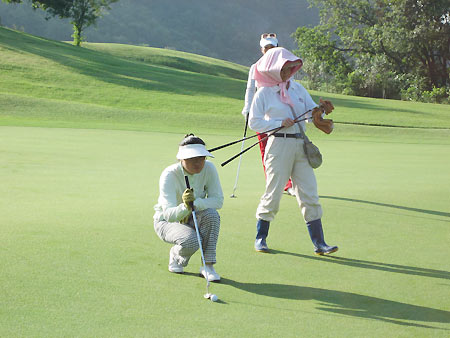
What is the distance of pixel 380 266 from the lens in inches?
231

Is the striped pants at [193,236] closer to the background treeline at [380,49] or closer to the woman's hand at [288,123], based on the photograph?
the woman's hand at [288,123]

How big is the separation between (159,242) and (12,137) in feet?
32.8

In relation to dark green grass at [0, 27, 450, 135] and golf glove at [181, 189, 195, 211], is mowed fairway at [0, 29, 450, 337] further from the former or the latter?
dark green grass at [0, 27, 450, 135]

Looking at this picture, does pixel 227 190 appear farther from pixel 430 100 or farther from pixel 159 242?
pixel 430 100

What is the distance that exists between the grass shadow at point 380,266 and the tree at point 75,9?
183 feet

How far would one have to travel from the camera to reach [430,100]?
1932 inches

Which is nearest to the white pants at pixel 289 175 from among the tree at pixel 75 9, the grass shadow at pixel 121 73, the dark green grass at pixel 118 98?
the dark green grass at pixel 118 98

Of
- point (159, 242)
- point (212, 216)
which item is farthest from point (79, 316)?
point (159, 242)

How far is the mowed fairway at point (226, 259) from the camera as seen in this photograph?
4.25m

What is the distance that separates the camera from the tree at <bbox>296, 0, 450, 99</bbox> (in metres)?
49.3

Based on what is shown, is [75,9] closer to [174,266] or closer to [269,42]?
[269,42]

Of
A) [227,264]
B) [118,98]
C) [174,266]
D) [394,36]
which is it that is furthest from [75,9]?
[174,266]

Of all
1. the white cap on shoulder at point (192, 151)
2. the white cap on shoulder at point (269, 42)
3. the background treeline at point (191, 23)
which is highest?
the background treeline at point (191, 23)

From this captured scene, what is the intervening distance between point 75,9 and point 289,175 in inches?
2366
